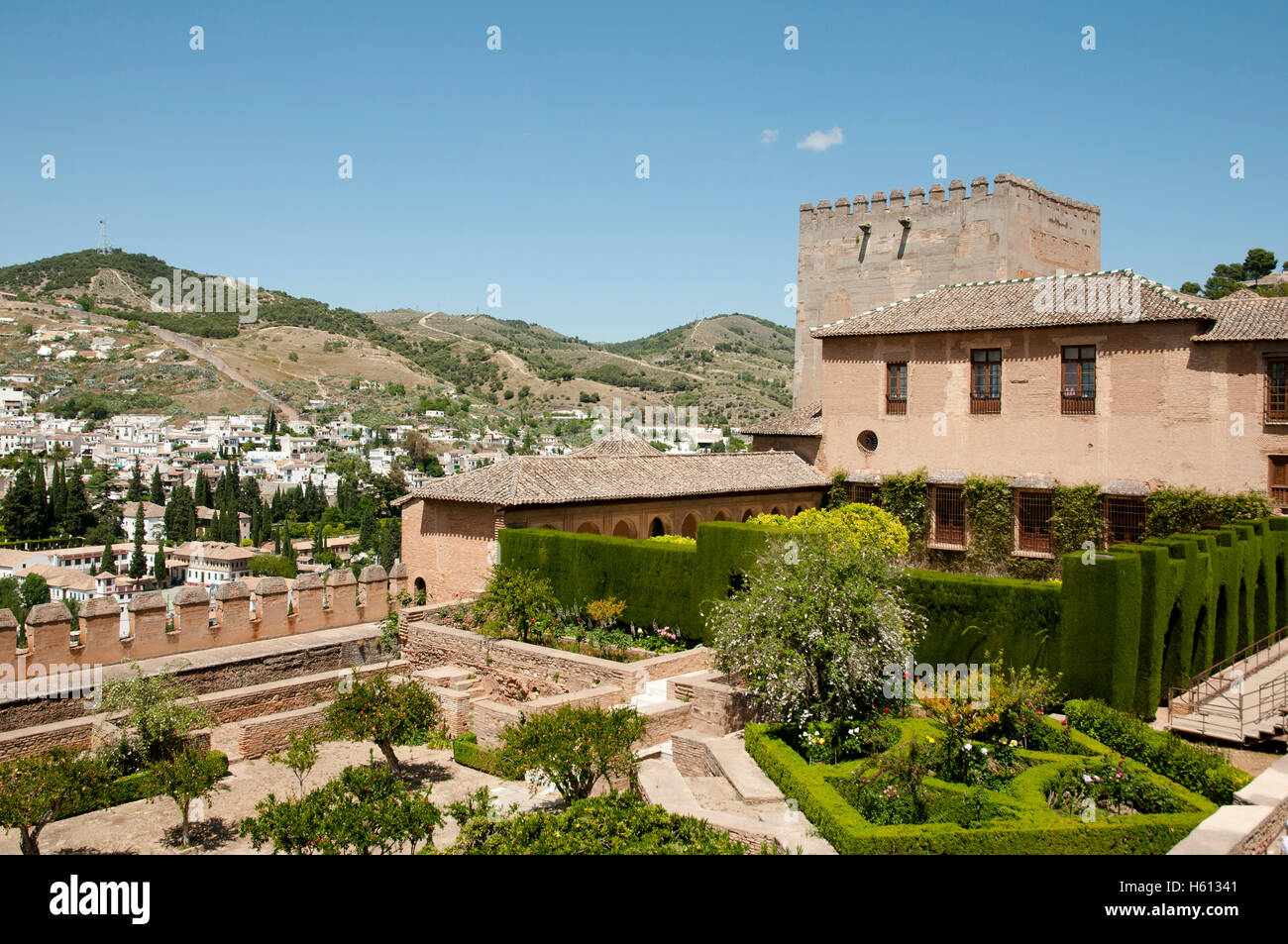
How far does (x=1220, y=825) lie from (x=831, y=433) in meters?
19.4

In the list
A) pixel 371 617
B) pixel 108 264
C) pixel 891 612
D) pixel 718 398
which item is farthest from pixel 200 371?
pixel 891 612

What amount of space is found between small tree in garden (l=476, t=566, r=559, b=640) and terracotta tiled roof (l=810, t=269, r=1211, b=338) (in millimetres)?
12428

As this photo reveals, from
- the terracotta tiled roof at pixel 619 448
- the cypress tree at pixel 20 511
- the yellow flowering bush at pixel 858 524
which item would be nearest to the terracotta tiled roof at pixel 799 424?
the terracotta tiled roof at pixel 619 448

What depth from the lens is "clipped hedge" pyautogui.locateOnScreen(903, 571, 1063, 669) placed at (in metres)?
15.4

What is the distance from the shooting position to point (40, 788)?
457 inches

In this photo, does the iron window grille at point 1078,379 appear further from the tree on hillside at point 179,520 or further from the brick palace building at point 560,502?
the tree on hillside at point 179,520

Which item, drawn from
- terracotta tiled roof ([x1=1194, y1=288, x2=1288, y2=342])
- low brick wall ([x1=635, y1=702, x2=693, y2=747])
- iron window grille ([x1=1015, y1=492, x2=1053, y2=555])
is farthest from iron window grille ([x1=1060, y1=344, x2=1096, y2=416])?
low brick wall ([x1=635, y1=702, x2=693, y2=747])

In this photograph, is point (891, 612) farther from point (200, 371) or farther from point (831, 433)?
point (200, 371)

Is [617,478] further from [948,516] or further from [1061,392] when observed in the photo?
[1061,392]

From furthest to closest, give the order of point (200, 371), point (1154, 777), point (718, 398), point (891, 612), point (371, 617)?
point (200, 371)
point (718, 398)
point (371, 617)
point (891, 612)
point (1154, 777)

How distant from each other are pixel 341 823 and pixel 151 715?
665 centimetres

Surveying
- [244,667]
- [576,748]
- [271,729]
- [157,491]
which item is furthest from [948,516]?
[157,491]
